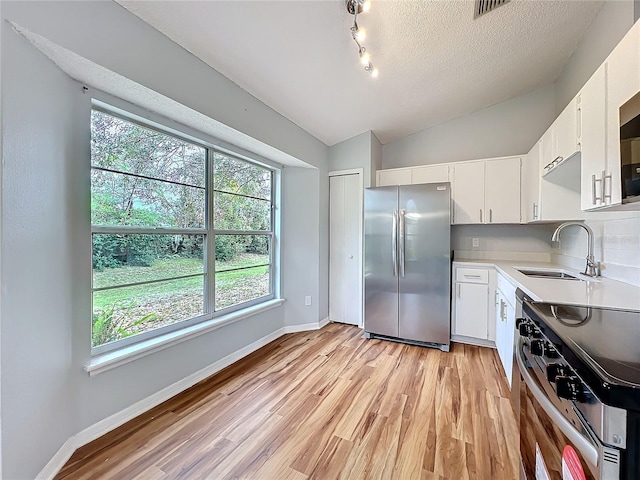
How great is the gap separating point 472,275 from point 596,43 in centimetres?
218

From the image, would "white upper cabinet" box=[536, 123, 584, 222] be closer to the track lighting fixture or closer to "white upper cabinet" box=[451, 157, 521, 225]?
"white upper cabinet" box=[451, 157, 521, 225]

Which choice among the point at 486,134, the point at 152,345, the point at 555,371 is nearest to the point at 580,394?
the point at 555,371

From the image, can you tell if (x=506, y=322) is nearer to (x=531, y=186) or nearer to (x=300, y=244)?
(x=531, y=186)

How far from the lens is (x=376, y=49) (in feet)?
6.88

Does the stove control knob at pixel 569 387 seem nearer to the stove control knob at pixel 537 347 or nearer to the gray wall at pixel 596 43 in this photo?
the stove control knob at pixel 537 347

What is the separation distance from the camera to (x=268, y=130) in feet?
8.64

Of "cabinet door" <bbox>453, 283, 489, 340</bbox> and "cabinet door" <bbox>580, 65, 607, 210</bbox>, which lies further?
"cabinet door" <bbox>453, 283, 489, 340</bbox>

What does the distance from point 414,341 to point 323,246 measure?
1590 millimetres

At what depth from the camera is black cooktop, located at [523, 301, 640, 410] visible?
537mm

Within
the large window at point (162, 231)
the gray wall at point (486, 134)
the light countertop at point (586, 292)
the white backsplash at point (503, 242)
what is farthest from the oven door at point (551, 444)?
the gray wall at point (486, 134)

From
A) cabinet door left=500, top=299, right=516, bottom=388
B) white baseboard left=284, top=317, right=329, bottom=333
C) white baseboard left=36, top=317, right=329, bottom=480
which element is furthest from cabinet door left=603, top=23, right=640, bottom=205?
white baseboard left=284, top=317, right=329, bottom=333

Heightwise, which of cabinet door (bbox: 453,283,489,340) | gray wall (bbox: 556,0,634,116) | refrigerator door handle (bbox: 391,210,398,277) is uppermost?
gray wall (bbox: 556,0,634,116)

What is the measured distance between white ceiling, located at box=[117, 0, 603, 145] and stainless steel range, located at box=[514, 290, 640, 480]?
6.63 ft

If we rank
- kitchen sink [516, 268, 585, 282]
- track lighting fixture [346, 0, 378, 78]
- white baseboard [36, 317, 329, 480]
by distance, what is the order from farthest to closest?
kitchen sink [516, 268, 585, 282] → track lighting fixture [346, 0, 378, 78] → white baseboard [36, 317, 329, 480]
